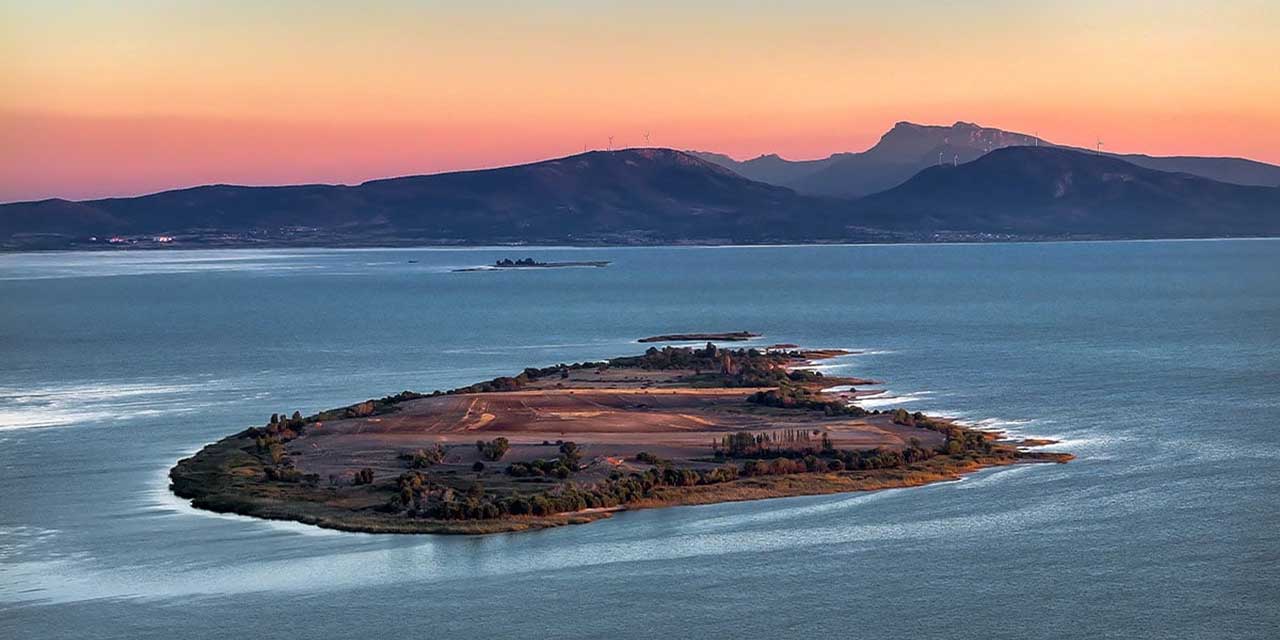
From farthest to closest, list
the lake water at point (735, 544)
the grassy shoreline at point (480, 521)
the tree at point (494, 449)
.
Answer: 1. the tree at point (494, 449)
2. the grassy shoreline at point (480, 521)
3. the lake water at point (735, 544)

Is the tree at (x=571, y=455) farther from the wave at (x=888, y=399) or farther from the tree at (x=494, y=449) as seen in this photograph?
the wave at (x=888, y=399)

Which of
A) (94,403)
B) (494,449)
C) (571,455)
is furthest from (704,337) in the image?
(571,455)

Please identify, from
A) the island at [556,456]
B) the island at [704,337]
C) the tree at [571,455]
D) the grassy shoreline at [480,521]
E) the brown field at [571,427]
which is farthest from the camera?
the island at [704,337]

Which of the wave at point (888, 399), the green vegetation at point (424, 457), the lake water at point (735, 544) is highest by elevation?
the green vegetation at point (424, 457)

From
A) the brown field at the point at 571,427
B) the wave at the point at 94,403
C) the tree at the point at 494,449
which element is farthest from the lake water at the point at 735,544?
the tree at the point at 494,449

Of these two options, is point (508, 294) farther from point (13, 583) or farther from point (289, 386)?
point (13, 583)

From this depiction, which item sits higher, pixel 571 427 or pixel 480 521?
pixel 571 427

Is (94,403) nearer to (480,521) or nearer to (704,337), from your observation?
(480,521)

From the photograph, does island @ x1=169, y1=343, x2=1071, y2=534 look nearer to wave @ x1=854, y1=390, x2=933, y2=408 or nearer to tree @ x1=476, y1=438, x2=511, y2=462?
tree @ x1=476, y1=438, x2=511, y2=462

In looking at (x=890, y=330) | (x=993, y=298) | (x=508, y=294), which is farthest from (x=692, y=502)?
(x=508, y=294)
